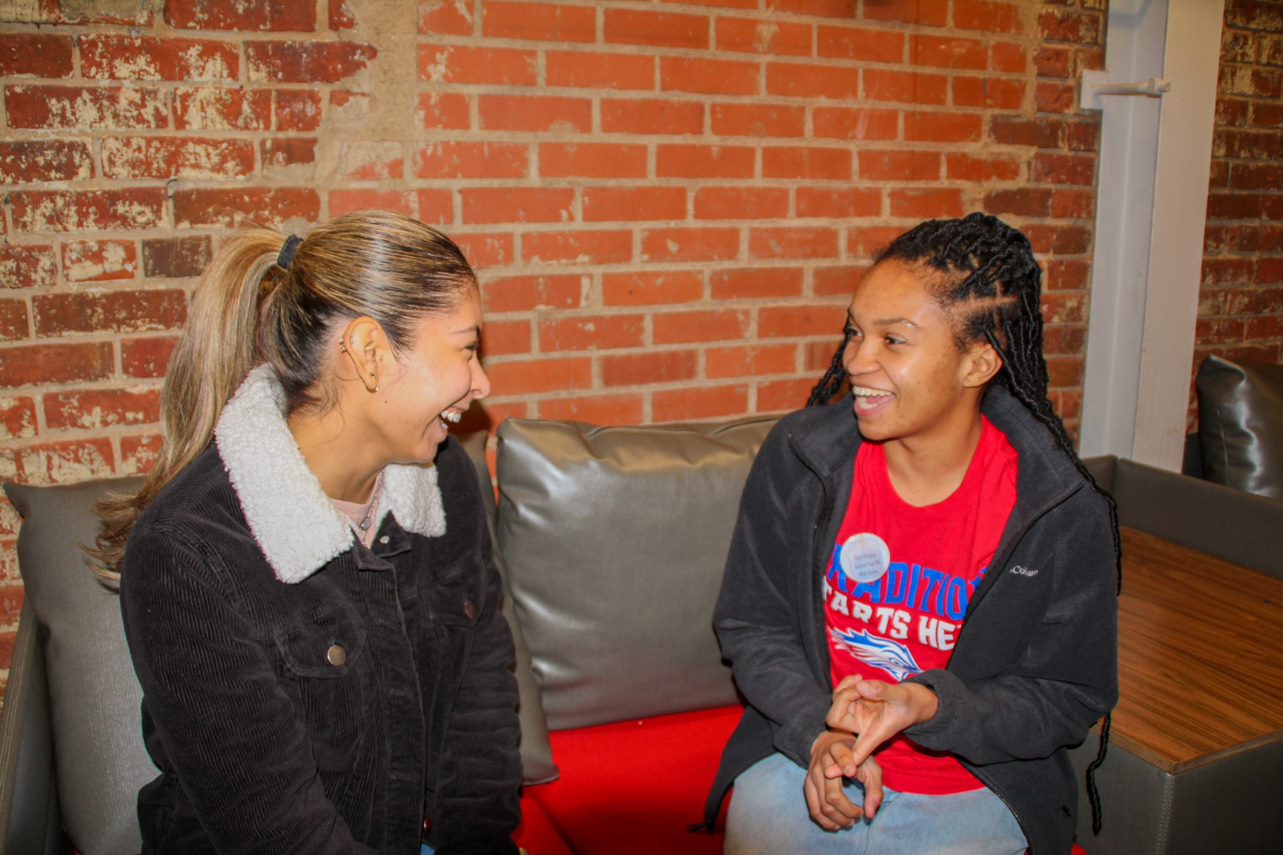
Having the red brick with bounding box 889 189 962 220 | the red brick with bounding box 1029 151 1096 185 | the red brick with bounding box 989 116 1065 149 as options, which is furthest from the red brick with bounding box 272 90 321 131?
the red brick with bounding box 1029 151 1096 185

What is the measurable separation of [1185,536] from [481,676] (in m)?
1.78

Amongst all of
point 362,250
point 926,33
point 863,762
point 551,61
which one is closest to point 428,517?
point 362,250

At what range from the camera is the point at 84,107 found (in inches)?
71.4

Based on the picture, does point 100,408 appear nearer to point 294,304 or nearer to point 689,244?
point 294,304

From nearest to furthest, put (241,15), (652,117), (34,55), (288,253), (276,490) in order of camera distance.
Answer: (276,490)
(288,253)
(34,55)
(241,15)
(652,117)

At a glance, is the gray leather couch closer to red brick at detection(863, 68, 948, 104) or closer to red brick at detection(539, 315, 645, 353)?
red brick at detection(539, 315, 645, 353)

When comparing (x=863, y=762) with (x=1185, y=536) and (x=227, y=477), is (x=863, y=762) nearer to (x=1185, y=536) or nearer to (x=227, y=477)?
(x=227, y=477)

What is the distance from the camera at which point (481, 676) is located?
1.66 m

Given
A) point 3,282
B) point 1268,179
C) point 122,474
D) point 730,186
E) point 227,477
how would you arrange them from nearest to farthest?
1. point 227,477
2. point 3,282
3. point 122,474
4. point 730,186
5. point 1268,179

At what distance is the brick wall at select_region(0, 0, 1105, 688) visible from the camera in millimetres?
1849

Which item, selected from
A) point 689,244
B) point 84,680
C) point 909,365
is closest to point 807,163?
point 689,244

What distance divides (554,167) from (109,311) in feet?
3.02

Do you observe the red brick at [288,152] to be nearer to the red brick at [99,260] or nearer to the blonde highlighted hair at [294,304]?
the red brick at [99,260]

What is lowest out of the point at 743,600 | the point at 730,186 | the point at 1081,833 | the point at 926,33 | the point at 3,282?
the point at 1081,833
